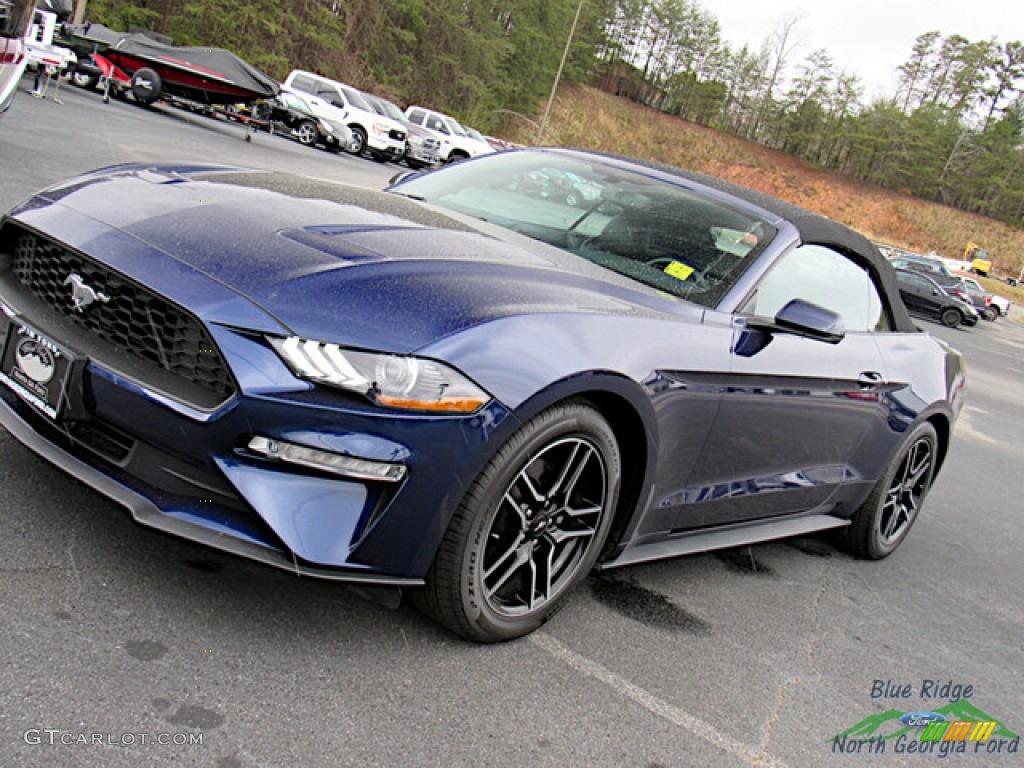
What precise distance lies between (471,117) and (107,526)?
188 ft

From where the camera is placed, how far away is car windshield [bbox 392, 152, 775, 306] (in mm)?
3539

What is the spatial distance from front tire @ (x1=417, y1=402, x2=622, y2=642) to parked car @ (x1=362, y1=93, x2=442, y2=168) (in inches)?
1116

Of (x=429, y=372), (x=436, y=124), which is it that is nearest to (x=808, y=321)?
(x=429, y=372)

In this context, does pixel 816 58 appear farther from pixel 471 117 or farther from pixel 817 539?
pixel 817 539

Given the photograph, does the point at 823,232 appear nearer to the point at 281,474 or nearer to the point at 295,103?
the point at 281,474

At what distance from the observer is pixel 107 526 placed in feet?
9.46

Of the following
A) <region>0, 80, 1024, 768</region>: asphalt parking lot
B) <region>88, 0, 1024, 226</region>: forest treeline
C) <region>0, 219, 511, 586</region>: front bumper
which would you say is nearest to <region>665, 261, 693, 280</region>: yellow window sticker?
<region>0, 80, 1024, 768</region>: asphalt parking lot

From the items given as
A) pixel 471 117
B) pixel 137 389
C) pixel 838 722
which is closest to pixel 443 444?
pixel 137 389

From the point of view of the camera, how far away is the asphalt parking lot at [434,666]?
212 cm

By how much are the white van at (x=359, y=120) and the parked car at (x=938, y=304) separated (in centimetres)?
1742

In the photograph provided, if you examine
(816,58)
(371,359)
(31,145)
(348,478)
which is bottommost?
(31,145)

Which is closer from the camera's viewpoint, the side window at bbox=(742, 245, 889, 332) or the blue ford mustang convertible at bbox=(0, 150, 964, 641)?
the blue ford mustang convertible at bbox=(0, 150, 964, 641)

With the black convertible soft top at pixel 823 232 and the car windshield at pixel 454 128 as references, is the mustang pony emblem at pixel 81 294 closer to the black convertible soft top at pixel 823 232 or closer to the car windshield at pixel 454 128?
the black convertible soft top at pixel 823 232

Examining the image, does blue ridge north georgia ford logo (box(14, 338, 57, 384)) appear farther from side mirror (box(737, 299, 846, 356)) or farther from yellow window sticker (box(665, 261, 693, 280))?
side mirror (box(737, 299, 846, 356))
